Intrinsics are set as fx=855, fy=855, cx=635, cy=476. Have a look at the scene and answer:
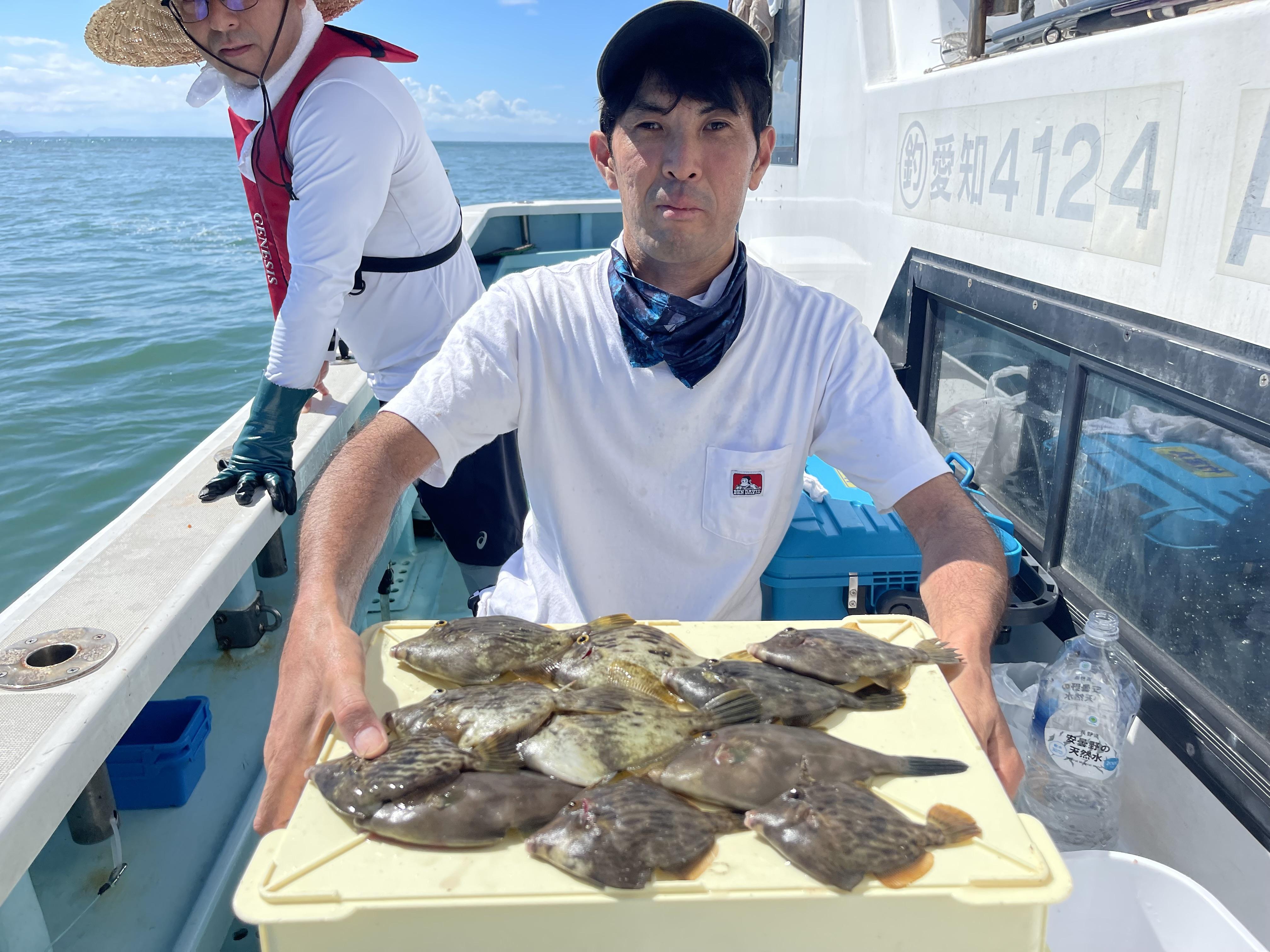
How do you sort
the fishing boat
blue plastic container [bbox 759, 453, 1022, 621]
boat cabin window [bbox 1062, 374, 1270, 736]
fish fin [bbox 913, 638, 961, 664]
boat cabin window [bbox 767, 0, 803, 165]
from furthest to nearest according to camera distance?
boat cabin window [bbox 767, 0, 803, 165], blue plastic container [bbox 759, 453, 1022, 621], boat cabin window [bbox 1062, 374, 1270, 736], the fishing boat, fish fin [bbox 913, 638, 961, 664]

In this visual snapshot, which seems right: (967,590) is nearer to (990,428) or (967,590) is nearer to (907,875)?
(907,875)

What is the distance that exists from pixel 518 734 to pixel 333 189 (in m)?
2.23

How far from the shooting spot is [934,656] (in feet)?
4.92

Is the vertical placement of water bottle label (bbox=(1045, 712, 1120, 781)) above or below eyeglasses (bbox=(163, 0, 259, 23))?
below

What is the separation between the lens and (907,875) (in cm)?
105

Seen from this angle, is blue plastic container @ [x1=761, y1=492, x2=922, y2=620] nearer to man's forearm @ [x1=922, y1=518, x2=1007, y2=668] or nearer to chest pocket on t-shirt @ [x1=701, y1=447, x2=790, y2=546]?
chest pocket on t-shirt @ [x1=701, y1=447, x2=790, y2=546]

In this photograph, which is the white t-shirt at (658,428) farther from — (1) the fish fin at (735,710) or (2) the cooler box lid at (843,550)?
(1) the fish fin at (735,710)

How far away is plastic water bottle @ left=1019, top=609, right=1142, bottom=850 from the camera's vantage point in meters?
2.11

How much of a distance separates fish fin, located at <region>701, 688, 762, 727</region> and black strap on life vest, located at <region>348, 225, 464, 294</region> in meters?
2.51

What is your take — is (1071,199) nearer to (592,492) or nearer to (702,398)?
(702,398)

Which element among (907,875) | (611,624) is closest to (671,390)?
(611,624)

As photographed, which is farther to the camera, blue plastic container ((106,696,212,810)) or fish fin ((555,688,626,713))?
blue plastic container ((106,696,212,810))

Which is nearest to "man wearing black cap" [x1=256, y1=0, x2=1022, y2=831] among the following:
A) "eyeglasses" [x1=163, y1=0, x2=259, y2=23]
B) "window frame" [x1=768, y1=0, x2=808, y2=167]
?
"eyeglasses" [x1=163, y1=0, x2=259, y2=23]

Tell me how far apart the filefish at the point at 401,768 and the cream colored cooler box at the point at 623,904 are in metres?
0.06
